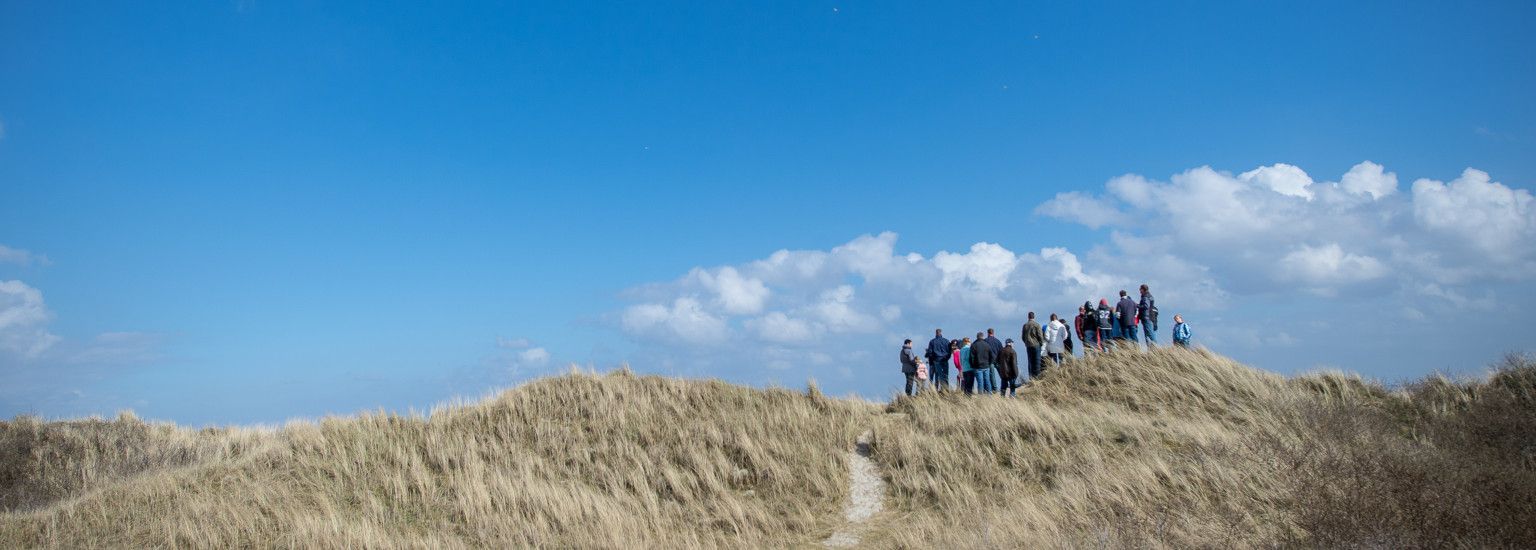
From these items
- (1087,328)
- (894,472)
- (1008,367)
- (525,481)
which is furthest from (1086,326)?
(525,481)

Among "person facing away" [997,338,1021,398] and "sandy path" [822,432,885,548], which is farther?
"person facing away" [997,338,1021,398]

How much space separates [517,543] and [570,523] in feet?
3.33

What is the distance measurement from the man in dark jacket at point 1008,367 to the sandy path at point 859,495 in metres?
4.47

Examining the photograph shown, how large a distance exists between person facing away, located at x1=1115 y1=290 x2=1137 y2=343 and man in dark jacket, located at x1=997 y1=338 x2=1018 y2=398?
3.11m

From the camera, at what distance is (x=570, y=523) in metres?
14.6

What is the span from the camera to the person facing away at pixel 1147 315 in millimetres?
20312

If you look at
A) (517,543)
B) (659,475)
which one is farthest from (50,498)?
(659,475)

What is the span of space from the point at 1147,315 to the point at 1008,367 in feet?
12.9

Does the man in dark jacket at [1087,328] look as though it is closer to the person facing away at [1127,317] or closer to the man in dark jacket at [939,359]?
the person facing away at [1127,317]

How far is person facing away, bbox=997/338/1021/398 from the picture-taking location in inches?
787

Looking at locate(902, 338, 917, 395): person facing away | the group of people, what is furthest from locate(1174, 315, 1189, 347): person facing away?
locate(902, 338, 917, 395): person facing away

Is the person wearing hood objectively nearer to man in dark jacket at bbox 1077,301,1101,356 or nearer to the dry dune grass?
man in dark jacket at bbox 1077,301,1101,356

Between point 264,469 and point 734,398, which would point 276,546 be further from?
point 734,398

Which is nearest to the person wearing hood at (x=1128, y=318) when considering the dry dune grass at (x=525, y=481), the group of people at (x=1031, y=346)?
the group of people at (x=1031, y=346)
